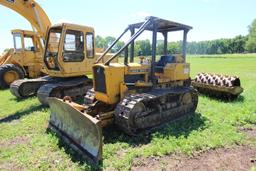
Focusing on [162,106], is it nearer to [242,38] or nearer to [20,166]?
[20,166]

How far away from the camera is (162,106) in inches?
260

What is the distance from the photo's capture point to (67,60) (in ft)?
30.6

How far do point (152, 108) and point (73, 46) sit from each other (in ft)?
14.8

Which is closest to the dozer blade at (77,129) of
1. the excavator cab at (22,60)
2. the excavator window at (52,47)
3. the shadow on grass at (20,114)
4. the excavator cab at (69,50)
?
the shadow on grass at (20,114)

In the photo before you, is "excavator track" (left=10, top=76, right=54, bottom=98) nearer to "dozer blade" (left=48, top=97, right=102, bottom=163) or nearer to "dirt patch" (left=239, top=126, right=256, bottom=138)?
"dozer blade" (left=48, top=97, right=102, bottom=163)

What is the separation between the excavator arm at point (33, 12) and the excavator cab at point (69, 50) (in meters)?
2.42

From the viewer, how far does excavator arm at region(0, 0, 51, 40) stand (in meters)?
11.3

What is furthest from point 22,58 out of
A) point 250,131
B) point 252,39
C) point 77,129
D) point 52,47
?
point 252,39

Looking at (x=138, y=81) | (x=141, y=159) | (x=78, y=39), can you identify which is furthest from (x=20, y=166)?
(x=78, y=39)

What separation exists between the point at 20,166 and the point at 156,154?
8.52ft

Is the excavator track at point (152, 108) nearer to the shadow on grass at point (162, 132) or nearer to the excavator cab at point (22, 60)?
the shadow on grass at point (162, 132)

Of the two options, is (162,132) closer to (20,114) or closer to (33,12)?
(20,114)

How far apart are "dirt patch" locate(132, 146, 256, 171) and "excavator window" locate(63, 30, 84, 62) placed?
565 cm

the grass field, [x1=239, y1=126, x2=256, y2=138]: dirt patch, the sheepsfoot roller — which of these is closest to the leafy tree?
the sheepsfoot roller
